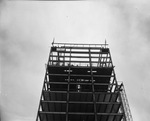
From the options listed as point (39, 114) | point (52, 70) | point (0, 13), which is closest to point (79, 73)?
point (52, 70)

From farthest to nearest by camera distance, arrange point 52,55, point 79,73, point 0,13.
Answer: point 52,55 < point 79,73 < point 0,13

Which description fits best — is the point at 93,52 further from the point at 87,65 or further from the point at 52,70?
the point at 52,70

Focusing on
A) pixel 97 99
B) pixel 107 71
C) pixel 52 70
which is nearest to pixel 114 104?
pixel 97 99

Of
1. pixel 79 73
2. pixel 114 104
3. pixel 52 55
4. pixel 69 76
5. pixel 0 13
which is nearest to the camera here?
pixel 0 13

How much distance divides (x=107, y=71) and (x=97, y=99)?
5568 mm

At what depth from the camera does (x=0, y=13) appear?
905 cm

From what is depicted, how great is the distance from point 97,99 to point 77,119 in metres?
3.89

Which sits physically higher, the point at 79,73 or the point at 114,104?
the point at 79,73

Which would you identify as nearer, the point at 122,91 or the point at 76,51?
Result: the point at 122,91

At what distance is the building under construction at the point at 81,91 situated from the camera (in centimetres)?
2131

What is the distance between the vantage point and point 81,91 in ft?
82.1

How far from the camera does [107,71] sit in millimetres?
26594

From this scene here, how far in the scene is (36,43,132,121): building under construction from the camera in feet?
69.9

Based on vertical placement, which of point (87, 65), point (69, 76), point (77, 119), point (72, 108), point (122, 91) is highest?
point (87, 65)
